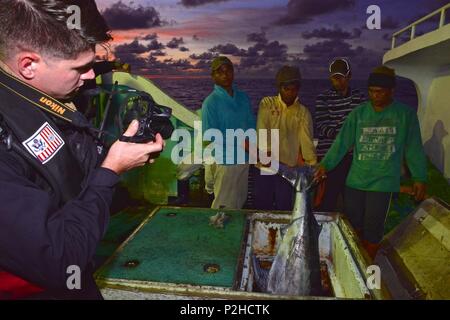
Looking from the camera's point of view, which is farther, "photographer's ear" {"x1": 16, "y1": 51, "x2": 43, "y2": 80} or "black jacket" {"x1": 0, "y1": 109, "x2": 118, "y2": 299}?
"photographer's ear" {"x1": 16, "y1": 51, "x2": 43, "y2": 80}

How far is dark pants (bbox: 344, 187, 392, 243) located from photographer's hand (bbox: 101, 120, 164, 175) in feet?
10.5

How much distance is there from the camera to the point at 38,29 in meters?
1.33

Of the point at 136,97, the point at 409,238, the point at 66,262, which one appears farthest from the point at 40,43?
the point at 409,238

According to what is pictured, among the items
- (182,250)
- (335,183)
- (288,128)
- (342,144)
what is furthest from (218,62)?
(182,250)

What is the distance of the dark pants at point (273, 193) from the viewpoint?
4777mm

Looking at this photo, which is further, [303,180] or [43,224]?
[303,180]

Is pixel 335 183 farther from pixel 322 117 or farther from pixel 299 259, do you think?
pixel 299 259

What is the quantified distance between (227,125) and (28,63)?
11.2ft

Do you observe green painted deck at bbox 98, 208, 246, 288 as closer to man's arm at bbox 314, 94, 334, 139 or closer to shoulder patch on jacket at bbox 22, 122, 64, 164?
shoulder patch on jacket at bbox 22, 122, 64, 164

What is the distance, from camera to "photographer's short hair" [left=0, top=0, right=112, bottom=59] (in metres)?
1.32

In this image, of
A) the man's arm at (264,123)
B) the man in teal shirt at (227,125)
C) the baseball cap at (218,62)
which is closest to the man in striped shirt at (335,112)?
the man's arm at (264,123)

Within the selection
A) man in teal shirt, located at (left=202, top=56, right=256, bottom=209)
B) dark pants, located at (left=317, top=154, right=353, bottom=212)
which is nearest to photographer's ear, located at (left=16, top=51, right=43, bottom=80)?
man in teal shirt, located at (left=202, top=56, right=256, bottom=209)

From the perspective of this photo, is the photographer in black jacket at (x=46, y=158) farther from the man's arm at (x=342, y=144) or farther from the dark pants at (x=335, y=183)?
the dark pants at (x=335, y=183)
